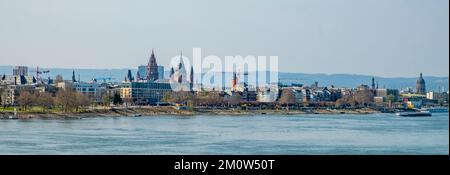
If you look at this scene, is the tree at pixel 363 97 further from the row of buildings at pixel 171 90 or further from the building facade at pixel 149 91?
the building facade at pixel 149 91

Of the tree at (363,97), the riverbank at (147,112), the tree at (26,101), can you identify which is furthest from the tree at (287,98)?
the tree at (26,101)

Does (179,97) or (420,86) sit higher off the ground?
(420,86)

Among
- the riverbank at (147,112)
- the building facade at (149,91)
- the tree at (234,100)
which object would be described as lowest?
the riverbank at (147,112)

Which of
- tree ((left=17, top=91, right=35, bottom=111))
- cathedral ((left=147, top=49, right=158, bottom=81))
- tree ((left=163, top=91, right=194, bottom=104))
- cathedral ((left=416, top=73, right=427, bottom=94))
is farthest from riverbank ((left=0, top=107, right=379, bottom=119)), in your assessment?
cathedral ((left=416, top=73, right=427, bottom=94))

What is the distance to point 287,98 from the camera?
991 inches

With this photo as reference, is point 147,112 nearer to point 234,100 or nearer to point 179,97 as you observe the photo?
point 179,97

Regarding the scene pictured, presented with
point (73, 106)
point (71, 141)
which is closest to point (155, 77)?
point (73, 106)

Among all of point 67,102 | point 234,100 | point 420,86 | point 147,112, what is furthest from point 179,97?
point 420,86

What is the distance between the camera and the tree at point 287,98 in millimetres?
24834

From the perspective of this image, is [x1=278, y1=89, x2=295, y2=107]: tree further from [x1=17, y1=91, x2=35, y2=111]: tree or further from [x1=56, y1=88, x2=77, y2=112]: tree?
[x1=17, y1=91, x2=35, y2=111]: tree

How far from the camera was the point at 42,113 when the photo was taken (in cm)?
1504
